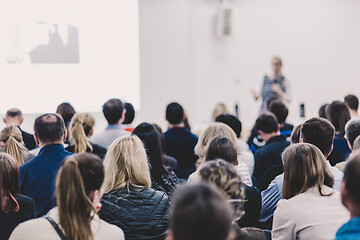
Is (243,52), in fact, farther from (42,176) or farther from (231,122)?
(42,176)

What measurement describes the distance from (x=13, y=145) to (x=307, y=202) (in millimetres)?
2082

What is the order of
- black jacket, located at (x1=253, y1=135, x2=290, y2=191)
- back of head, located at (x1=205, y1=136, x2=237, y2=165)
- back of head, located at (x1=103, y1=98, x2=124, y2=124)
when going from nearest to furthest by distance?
back of head, located at (x1=205, y1=136, x2=237, y2=165) < black jacket, located at (x1=253, y1=135, x2=290, y2=191) < back of head, located at (x1=103, y1=98, x2=124, y2=124)

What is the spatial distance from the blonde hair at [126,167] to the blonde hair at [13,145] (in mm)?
1097

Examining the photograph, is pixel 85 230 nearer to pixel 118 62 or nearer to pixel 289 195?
pixel 289 195

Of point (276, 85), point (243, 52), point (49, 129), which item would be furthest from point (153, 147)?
Result: point (243, 52)

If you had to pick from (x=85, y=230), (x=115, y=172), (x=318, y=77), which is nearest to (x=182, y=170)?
(x=115, y=172)

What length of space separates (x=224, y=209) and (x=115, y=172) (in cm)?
137

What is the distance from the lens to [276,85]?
7.14m

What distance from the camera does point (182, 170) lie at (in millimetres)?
4363

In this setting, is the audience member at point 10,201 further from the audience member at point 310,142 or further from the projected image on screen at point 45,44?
the projected image on screen at point 45,44

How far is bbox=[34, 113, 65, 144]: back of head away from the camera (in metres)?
3.05

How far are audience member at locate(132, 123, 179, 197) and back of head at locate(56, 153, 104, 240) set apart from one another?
1.27 metres

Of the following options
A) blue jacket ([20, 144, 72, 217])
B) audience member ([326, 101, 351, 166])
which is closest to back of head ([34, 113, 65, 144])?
blue jacket ([20, 144, 72, 217])

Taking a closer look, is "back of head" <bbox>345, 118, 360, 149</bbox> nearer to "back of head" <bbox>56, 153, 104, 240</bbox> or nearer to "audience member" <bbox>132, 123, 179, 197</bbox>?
"audience member" <bbox>132, 123, 179, 197</bbox>
